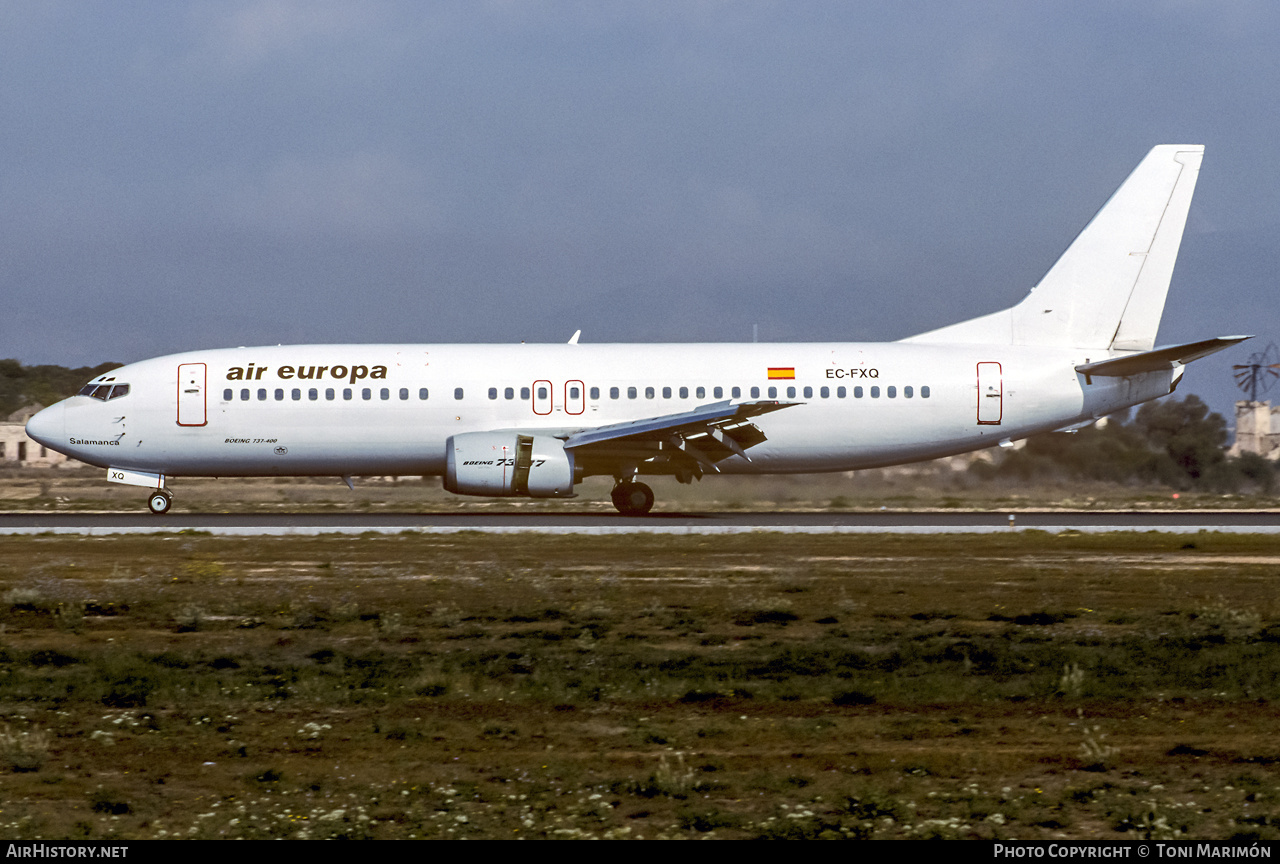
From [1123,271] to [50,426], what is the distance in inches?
994

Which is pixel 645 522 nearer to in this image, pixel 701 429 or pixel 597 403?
pixel 701 429

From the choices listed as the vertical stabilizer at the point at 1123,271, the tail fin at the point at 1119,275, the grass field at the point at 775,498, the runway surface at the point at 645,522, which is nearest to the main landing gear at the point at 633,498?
the runway surface at the point at 645,522

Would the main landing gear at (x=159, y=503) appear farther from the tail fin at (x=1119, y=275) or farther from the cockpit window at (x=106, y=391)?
the tail fin at (x=1119, y=275)

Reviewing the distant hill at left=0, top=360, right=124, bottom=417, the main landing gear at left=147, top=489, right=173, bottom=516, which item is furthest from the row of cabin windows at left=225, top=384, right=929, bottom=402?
the distant hill at left=0, top=360, right=124, bottom=417

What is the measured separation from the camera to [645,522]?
28.4 metres

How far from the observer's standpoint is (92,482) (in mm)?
50688

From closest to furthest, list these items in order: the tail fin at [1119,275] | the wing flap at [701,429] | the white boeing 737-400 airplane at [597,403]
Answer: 1. the wing flap at [701,429]
2. the white boeing 737-400 airplane at [597,403]
3. the tail fin at [1119,275]

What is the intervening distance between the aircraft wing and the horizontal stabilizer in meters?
7.25

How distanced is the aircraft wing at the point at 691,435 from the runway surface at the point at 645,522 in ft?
4.81

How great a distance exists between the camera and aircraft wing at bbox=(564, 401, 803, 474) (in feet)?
94.7

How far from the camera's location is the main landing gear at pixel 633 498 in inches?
1217

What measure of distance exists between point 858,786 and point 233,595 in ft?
35.4

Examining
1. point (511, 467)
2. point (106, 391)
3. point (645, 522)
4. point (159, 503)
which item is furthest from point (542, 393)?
point (106, 391)
